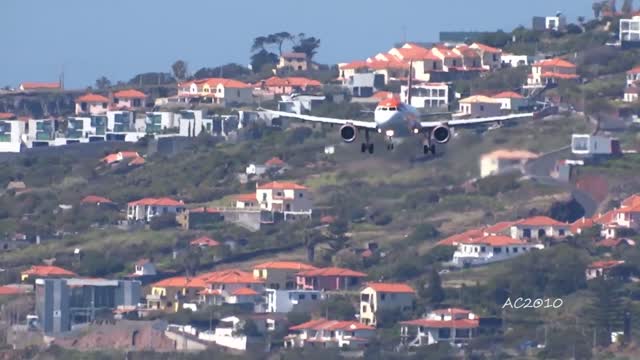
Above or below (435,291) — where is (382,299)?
below

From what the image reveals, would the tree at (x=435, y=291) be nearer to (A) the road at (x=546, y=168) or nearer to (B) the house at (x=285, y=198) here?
(A) the road at (x=546, y=168)

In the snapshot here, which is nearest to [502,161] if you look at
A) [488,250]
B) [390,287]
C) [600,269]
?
[390,287]

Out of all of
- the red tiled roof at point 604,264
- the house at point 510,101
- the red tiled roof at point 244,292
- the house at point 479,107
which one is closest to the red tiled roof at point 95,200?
the house at point 479,107

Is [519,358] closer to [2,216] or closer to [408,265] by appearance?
[408,265]

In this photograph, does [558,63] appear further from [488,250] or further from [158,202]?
[488,250]

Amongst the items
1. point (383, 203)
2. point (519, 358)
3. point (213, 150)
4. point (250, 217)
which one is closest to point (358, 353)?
point (519, 358)
